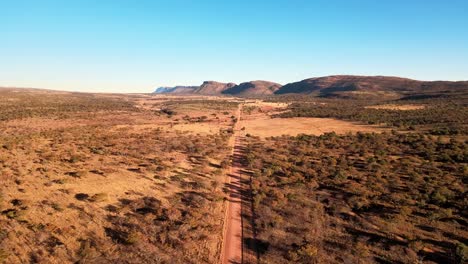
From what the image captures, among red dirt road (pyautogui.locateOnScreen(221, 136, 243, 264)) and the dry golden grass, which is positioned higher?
the dry golden grass

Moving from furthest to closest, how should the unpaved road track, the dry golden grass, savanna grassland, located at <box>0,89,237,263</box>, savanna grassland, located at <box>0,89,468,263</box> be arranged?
the dry golden grass
savanna grassland, located at <box>0,89,468,263</box>
savanna grassland, located at <box>0,89,237,263</box>
the unpaved road track

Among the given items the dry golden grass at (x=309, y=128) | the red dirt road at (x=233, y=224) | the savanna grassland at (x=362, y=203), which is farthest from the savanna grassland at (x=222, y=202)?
the dry golden grass at (x=309, y=128)

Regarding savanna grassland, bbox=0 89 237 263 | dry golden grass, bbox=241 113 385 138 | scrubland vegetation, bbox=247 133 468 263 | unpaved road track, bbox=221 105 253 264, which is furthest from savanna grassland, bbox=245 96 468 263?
dry golden grass, bbox=241 113 385 138

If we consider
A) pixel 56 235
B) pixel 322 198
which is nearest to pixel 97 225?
pixel 56 235

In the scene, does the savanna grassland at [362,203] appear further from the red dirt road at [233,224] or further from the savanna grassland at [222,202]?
the red dirt road at [233,224]

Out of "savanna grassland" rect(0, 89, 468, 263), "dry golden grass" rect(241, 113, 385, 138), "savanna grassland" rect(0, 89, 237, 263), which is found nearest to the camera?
"savanna grassland" rect(0, 89, 237, 263)

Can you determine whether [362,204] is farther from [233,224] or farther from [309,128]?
[309,128]

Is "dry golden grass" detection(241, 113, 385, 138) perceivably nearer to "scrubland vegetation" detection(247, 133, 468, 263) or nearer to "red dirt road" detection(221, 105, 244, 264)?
"scrubland vegetation" detection(247, 133, 468, 263)

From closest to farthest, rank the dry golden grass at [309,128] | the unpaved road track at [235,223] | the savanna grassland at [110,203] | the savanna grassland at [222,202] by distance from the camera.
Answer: the unpaved road track at [235,223]
the savanna grassland at [110,203]
the savanna grassland at [222,202]
the dry golden grass at [309,128]

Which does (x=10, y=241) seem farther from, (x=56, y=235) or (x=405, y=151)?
(x=405, y=151)
